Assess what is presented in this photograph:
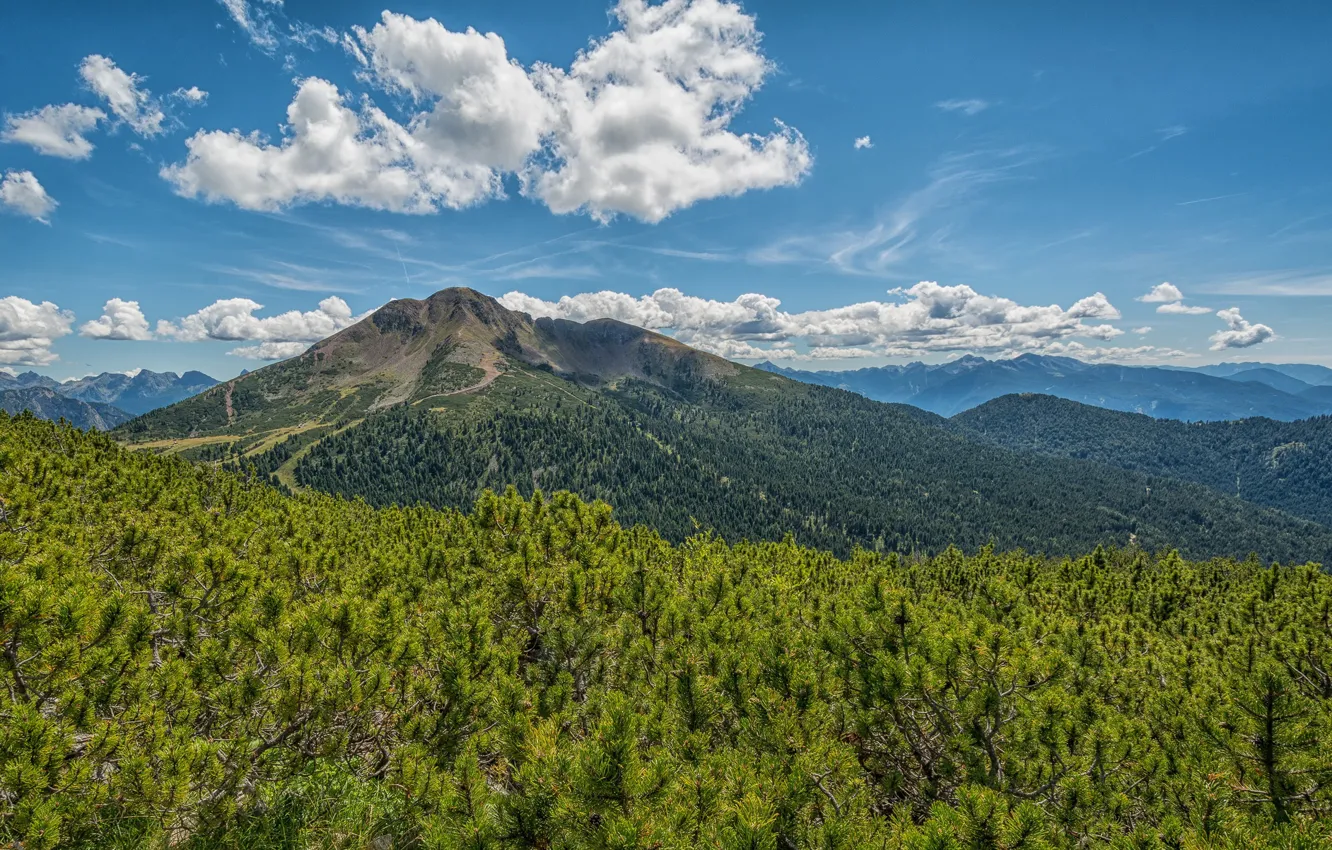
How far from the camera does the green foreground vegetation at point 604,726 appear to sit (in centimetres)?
454

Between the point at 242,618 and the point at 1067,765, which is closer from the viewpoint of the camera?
the point at 1067,765

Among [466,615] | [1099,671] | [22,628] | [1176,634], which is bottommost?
[1176,634]

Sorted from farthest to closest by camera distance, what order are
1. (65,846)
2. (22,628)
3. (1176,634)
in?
(1176,634) → (22,628) → (65,846)

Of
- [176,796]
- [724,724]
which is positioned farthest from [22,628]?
[724,724]

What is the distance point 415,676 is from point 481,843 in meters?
4.32

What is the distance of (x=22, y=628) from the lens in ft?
19.4

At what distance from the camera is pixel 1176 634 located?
20.1 metres

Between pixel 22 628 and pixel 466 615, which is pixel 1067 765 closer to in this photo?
pixel 466 615

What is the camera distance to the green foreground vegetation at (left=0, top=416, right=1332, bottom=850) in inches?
179

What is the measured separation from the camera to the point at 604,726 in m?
4.66

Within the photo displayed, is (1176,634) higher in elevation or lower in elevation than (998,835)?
lower

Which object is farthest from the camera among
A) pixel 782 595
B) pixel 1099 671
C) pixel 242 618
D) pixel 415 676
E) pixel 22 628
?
pixel 782 595

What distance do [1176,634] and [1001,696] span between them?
2099 centimetres

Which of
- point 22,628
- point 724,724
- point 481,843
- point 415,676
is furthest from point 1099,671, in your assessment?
point 22,628
